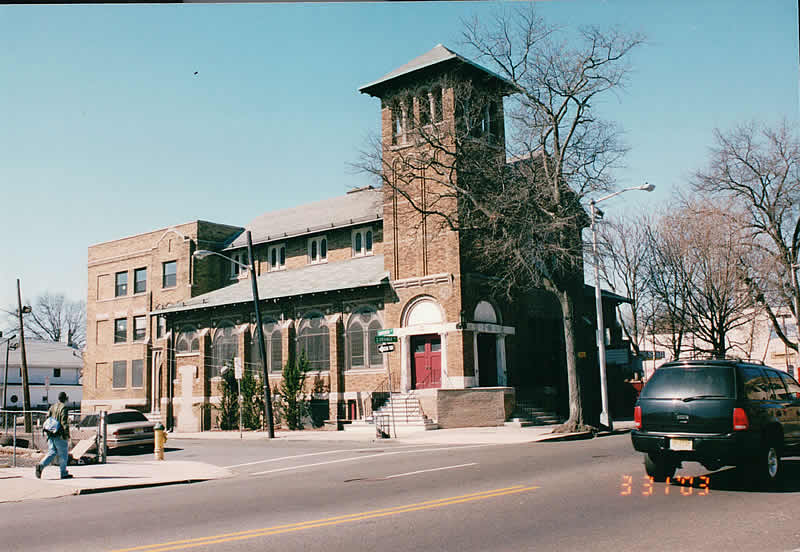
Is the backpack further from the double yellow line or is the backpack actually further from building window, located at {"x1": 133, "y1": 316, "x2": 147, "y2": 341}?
building window, located at {"x1": 133, "y1": 316, "x2": 147, "y2": 341}

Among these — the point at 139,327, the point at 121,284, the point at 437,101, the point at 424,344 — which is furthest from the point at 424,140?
the point at 121,284

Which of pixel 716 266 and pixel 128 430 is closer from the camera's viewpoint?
pixel 128 430

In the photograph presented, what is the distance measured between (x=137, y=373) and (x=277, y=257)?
12490 millimetres

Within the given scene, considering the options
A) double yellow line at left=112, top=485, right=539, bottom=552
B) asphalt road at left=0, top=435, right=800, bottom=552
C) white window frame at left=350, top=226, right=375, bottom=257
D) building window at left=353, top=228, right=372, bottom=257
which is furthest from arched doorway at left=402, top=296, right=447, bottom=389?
double yellow line at left=112, top=485, right=539, bottom=552

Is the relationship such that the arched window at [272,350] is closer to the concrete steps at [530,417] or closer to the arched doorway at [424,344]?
the arched doorway at [424,344]

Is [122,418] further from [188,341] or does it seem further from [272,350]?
[188,341]

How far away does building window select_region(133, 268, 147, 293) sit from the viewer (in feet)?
157

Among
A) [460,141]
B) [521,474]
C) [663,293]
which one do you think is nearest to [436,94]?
[460,141]

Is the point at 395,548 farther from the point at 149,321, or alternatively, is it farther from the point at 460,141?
the point at 149,321

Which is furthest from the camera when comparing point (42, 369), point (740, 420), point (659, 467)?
point (42, 369)

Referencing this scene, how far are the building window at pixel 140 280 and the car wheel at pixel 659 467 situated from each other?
41.6 meters

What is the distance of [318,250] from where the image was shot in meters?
40.4

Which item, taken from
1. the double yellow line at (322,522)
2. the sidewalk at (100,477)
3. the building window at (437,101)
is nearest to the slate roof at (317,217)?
the building window at (437,101)

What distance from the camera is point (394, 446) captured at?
2234cm
